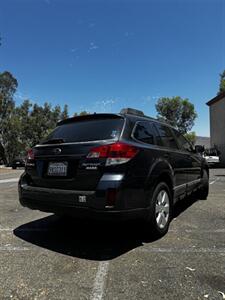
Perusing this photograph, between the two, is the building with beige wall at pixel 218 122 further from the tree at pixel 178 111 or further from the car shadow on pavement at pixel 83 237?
the car shadow on pavement at pixel 83 237

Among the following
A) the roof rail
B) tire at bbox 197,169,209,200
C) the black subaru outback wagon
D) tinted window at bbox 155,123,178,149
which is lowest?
tire at bbox 197,169,209,200

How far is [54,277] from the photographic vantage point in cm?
342

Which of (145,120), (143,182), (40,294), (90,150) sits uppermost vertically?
(145,120)

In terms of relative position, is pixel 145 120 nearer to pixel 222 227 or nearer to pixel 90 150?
pixel 90 150

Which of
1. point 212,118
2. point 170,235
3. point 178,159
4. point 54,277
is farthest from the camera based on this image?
point 212,118

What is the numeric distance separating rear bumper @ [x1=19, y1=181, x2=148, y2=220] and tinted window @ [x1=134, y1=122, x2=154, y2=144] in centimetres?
102

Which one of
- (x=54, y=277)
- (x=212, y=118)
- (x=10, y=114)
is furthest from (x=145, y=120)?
(x=10, y=114)

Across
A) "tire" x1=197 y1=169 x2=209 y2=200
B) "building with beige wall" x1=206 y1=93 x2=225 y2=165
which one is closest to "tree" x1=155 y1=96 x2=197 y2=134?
"building with beige wall" x1=206 y1=93 x2=225 y2=165

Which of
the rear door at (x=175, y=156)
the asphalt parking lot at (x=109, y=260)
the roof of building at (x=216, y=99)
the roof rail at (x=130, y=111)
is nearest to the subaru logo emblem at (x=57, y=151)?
the roof rail at (x=130, y=111)

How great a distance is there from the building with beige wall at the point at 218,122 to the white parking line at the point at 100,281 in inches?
1289

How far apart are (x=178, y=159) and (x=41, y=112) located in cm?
5205

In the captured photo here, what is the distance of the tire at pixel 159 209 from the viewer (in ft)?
14.8

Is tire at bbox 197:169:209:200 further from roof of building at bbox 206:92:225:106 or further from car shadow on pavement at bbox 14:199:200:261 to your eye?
roof of building at bbox 206:92:225:106

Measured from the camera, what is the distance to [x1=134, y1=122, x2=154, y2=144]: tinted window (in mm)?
4582
